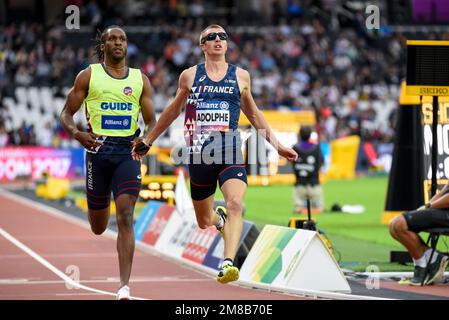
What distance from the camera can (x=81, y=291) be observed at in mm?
14188

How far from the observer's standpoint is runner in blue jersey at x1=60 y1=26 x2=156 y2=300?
40.8 feet

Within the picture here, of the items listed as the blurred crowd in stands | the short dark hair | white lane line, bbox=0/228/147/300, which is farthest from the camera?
the blurred crowd in stands

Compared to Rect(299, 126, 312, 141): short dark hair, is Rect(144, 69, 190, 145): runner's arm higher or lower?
higher

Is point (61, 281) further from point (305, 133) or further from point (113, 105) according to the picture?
point (305, 133)

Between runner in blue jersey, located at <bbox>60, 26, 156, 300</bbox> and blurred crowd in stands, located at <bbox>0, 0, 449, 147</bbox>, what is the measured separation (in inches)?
1188

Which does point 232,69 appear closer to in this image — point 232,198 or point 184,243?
point 232,198

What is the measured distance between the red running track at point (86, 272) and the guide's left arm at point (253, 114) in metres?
1.57

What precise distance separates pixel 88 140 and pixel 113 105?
429 mm

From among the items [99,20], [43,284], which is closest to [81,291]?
[43,284]

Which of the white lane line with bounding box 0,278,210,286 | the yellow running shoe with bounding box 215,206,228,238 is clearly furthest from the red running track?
the yellow running shoe with bounding box 215,206,228,238

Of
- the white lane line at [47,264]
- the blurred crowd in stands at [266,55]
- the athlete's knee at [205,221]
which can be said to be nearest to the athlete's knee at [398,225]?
the athlete's knee at [205,221]

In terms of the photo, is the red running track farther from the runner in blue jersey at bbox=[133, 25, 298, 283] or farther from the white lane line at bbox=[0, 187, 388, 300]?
the runner in blue jersey at bbox=[133, 25, 298, 283]

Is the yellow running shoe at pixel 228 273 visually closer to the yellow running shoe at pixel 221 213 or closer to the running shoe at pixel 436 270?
the yellow running shoe at pixel 221 213
